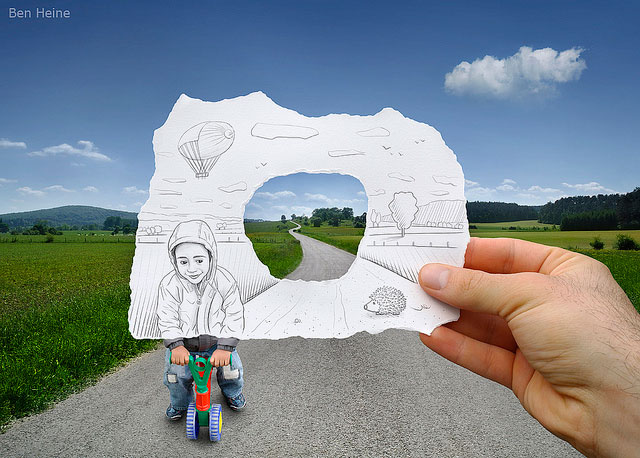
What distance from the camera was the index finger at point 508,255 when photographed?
171 centimetres

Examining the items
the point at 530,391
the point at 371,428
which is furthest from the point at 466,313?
the point at 371,428

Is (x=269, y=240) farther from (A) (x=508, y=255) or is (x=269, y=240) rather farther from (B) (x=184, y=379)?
(B) (x=184, y=379)

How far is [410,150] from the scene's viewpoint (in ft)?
4.60

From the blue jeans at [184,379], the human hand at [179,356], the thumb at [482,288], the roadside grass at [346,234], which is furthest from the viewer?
the blue jeans at [184,379]

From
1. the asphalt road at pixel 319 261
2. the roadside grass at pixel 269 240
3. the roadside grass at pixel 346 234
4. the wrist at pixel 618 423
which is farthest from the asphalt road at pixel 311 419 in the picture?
the wrist at pixel 618 423

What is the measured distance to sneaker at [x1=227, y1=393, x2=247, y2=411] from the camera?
3200 mm

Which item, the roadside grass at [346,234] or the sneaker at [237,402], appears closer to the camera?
the roadside grass at [346,234]

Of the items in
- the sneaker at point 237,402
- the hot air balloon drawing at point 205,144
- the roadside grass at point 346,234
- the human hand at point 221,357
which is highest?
the hot air balloon drawing at point 205,144

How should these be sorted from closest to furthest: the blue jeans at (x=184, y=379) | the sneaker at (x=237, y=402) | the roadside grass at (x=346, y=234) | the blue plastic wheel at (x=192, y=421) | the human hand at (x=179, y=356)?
the roadside grass at (x=346, y=234), the human hand at (x=179, y=356), the blue jeans at (x=184, y=379), the blue plastic wheel at (x=192, y=421), the sneaker at (x=237, y=402)

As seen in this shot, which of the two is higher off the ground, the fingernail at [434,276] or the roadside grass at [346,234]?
the roadside grass at [346,234]

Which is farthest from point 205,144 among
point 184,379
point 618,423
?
point 184,379

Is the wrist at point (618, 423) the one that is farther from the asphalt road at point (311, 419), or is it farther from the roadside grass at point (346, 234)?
the asphalt road at point (311, 419)

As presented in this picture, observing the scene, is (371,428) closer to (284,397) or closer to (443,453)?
(443,453)

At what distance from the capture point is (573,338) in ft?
4.07
